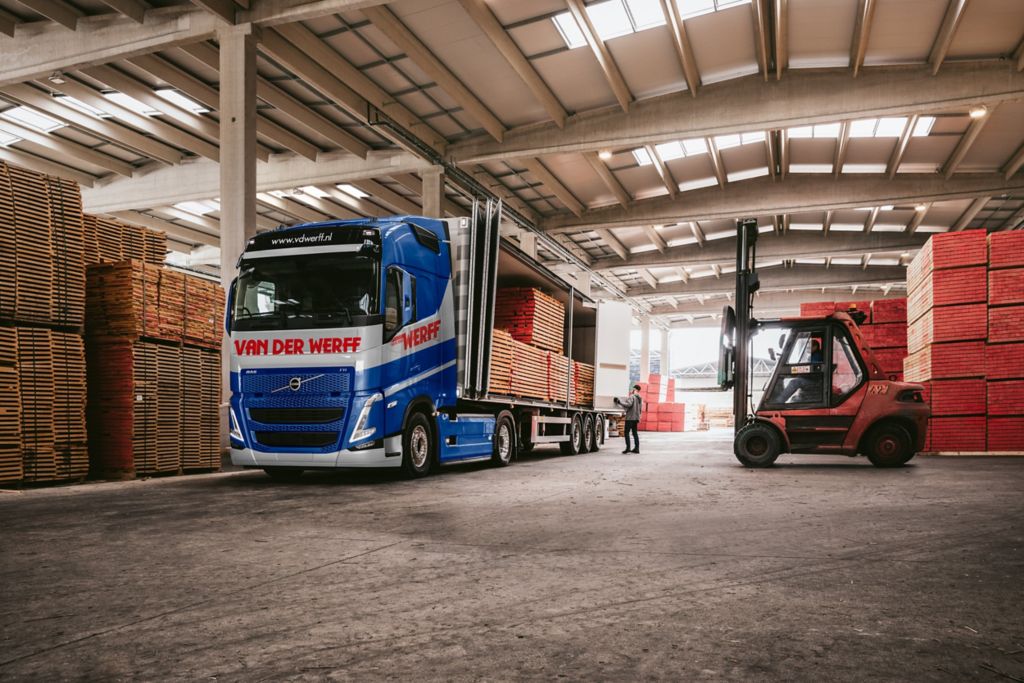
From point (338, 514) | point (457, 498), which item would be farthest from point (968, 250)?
point (338, 514)

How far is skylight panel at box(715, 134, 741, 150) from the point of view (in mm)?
19891

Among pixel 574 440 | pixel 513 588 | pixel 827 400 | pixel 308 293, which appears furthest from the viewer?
pixel 574 440

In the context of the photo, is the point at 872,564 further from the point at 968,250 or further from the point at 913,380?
the point at 913,380

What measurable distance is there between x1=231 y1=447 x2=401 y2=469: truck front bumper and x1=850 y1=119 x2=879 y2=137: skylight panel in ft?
50.7

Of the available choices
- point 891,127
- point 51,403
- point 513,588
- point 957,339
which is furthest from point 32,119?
point 957,339

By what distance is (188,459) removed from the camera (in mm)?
10367

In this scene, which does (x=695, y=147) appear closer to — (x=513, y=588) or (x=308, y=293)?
(x=308, y=293)

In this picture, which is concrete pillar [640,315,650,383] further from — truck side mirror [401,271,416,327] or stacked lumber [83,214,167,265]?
stacked lumber [83,214,167,265]

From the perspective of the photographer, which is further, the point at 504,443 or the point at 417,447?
the point at 504,443

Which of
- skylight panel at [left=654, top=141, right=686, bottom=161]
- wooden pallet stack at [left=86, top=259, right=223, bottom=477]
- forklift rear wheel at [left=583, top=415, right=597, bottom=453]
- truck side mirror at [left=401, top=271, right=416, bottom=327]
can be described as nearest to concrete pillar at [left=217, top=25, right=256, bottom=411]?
wooden pallet stack at [left=86, top=259, right=223, bottom=477]

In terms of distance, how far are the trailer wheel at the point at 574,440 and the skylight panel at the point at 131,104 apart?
461 inches

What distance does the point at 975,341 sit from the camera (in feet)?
50.2

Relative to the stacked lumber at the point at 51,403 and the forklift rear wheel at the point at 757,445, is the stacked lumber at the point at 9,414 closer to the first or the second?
the stacked lumber at the point at 51,403

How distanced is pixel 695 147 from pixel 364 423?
1490 centimetres
